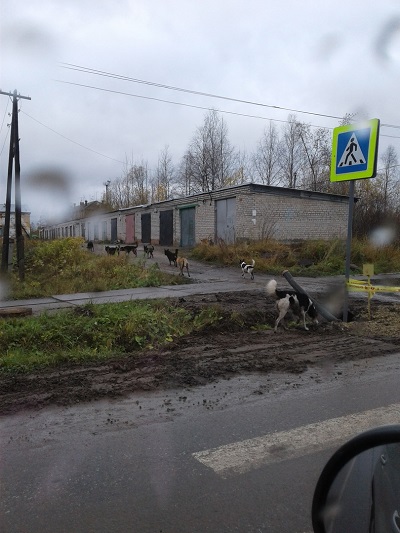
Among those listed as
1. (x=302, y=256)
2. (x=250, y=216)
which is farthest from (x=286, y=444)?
(x=250, y=216)

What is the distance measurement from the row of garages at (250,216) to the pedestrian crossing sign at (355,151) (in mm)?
13647

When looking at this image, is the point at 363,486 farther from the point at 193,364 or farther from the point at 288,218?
the point at 288,218

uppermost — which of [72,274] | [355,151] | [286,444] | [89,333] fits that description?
[355,151]

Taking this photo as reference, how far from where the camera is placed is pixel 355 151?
7.58m

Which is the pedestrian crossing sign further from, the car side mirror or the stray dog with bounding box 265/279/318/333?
the car side mirror

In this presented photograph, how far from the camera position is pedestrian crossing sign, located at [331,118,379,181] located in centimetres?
734

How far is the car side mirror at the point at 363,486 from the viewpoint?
5.10ft

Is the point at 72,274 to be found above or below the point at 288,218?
below

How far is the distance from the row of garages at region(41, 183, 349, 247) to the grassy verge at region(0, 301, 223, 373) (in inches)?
491

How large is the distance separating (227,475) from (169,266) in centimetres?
1563

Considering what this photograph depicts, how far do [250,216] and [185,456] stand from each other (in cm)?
2002

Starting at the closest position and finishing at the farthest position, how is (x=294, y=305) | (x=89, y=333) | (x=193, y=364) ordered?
(x=193, y=364)
(x=89, y=333)
(x=294, y=305)

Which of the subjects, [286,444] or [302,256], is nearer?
[286,444]

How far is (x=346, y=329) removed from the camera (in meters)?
7.84
